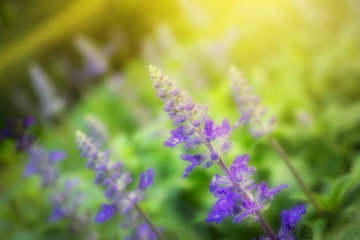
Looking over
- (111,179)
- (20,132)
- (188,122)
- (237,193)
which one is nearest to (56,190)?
(20,132)

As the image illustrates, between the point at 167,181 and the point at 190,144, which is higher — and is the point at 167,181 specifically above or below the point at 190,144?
above

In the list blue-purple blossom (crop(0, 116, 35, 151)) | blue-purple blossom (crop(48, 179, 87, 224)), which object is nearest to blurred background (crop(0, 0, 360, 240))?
blue-purple blossom (crop(0, 116, 35, 151))

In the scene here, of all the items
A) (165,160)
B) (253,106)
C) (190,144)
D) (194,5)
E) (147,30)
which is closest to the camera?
(190,144)

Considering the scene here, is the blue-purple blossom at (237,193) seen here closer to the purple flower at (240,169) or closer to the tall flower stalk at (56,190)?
the purple flower at (240,169)

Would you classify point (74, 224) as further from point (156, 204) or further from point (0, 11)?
point (0, 11)

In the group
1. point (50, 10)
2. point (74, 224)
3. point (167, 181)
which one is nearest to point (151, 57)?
point (167, 181)

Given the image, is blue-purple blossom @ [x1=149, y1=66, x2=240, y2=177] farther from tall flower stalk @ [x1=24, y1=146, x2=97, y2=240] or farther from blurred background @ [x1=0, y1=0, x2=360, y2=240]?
tall flower stalk @ [x1=24, y1=146, x2=97, y2=240]

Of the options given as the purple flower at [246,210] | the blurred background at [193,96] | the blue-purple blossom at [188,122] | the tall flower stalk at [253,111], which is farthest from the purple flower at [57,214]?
the purple flower at [246,210]
